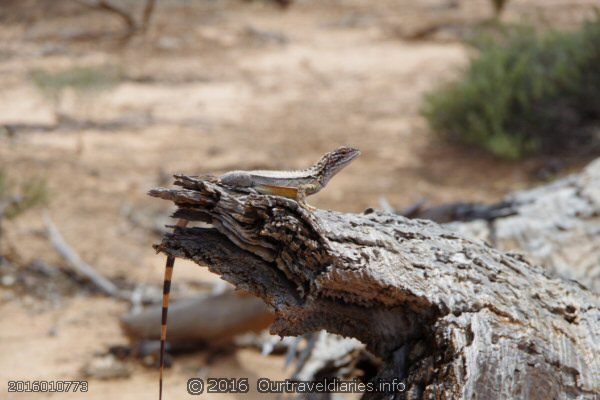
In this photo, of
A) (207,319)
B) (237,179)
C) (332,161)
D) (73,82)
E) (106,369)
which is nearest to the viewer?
(237,179)

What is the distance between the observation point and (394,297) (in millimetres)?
2680

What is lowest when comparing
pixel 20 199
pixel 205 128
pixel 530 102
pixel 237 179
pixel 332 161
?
pixel 237 179

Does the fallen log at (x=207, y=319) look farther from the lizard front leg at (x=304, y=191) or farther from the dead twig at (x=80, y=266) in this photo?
the lizard front leg at (x=304, y=191)

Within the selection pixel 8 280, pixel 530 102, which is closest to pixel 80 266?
pixel 8 280

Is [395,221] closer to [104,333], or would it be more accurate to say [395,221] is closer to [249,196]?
[249,196]

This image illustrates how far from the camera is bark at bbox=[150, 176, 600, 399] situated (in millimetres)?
2572

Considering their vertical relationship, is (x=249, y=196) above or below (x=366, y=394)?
above

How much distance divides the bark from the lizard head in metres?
0.51

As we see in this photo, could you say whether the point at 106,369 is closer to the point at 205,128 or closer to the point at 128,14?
the point at 205,128

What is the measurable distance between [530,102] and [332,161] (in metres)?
7.13

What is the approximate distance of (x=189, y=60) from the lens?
1369 cm

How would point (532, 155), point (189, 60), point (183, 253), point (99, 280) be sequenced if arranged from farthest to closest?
point (189, 60)
point (532, 155)
point (99, 280)
point (183, 253)

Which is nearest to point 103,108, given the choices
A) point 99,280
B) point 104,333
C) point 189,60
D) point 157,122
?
point 157,122

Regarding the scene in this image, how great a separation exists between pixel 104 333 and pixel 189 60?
894cm
